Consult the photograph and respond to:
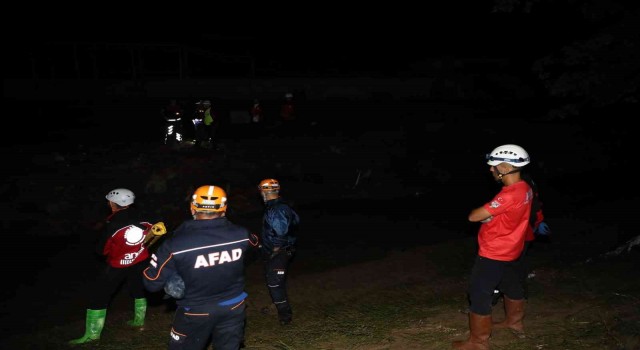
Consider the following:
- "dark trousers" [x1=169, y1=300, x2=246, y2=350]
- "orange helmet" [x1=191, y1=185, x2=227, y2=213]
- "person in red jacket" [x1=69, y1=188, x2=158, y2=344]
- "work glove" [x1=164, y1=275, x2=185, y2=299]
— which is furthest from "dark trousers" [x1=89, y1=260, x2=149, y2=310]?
"orange helmet" [x1=191, y1=185, x2=227, y2=213]

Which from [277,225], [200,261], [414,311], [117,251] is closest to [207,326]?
[200,261]

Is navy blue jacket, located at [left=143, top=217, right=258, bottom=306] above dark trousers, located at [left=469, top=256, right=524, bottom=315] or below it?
above

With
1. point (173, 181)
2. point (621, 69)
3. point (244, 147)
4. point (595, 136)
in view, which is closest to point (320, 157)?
point (244, 147)

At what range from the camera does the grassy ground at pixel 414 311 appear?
533 cm

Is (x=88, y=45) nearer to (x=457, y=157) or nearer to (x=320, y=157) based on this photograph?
(x=320, y=157)

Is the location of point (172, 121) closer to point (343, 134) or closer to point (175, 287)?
point (343, 134)

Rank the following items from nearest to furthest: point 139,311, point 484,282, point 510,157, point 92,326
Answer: point 510,157 < point 484,282 < point 92,326 < point 139,311

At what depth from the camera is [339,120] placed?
2370 cm

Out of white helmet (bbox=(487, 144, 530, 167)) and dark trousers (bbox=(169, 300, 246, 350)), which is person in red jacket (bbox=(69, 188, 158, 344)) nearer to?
dark trousers (bbox=(169, 300, 246, 350))

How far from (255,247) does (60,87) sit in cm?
2188

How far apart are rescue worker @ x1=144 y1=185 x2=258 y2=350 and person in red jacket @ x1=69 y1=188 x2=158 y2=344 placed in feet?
6.91

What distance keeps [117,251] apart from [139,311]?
109 centimetres

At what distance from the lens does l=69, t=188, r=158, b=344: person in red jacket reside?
19.5ft

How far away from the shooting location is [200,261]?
3939 millimetres
